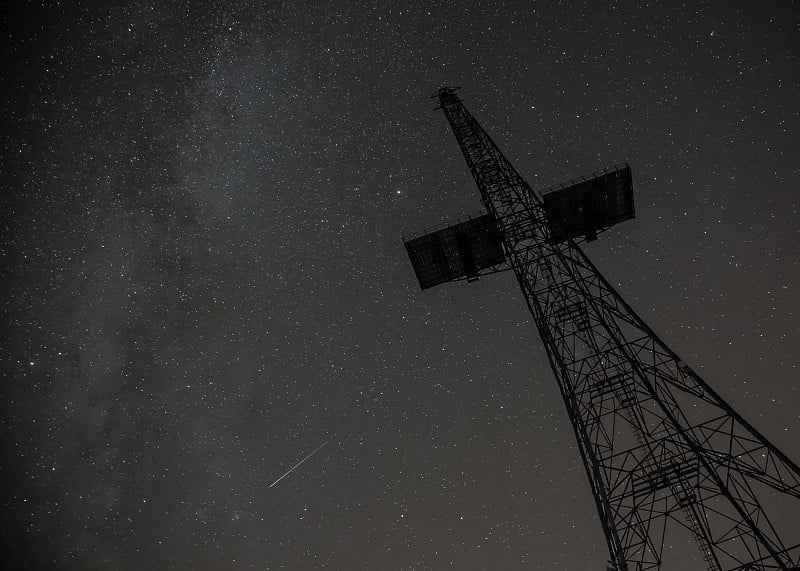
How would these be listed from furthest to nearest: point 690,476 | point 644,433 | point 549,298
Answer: point 549,298 < point 644,433 < point 690,476

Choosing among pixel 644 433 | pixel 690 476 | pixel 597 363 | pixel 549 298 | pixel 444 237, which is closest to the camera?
pixel 690 476

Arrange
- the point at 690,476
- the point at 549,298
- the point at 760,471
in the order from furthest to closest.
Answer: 1. the point at 549,298
2. the point at 690,476
3. the point at 760,471

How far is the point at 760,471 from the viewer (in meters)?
10.3

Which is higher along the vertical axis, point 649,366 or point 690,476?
point 649,366

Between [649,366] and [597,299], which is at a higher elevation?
[597,299]

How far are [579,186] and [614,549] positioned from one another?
10.3 meters

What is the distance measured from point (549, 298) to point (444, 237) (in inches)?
158

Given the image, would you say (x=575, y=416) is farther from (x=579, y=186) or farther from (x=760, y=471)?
(x=579, y=186)

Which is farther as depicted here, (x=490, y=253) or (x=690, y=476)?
(x=490, y=253)

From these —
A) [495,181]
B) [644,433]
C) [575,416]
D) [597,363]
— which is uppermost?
[495,181]

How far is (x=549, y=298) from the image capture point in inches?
583

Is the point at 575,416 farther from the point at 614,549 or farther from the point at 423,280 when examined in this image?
the point at 423,280

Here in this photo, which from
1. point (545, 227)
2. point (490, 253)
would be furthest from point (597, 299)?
point (490, 253)

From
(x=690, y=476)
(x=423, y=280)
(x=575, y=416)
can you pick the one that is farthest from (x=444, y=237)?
(x=690, y=476)
